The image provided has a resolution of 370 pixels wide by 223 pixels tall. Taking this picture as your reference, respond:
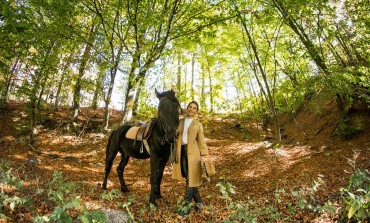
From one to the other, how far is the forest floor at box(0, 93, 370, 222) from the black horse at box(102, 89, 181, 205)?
2.49ft

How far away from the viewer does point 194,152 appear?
5.71 metres

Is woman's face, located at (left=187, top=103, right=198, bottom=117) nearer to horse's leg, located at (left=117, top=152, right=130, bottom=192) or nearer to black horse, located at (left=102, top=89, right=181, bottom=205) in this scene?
black horse, located at (left=102, top=89, right=181, bottom=205)

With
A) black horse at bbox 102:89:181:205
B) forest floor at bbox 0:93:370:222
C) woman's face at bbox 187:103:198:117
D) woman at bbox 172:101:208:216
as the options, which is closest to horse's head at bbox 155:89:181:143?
black horse at bbox 102:89:181:205

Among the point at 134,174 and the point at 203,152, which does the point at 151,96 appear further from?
the point at 203,152

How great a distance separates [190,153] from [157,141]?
84cm

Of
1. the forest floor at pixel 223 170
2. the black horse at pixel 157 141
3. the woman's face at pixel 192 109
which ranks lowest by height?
the forest floor at pixel 223 170

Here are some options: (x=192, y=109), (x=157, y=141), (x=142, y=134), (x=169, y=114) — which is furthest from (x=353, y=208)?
(x=142, y=134)

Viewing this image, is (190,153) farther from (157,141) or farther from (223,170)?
(223,170)

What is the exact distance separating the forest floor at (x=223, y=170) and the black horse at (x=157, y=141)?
758 mm

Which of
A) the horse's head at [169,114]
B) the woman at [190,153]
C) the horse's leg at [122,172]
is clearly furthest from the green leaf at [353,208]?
the horse's leg at [122,172]

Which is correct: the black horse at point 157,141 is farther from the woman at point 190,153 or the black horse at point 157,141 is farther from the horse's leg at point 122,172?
the woman at point 190,153

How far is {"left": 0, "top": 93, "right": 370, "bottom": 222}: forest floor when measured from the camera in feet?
17.1

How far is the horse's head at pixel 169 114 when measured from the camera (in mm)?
5231

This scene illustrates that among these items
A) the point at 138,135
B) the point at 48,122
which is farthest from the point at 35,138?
the point at 138,135
